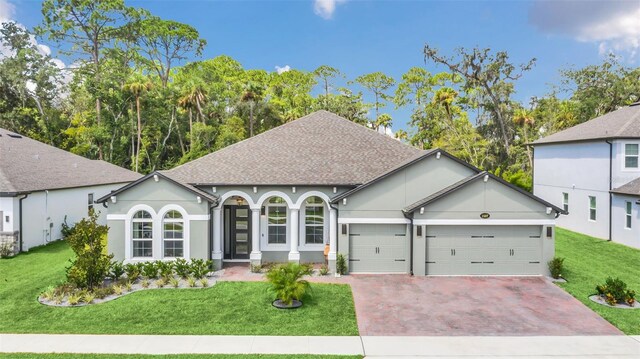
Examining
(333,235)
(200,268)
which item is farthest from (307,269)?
(200,268)

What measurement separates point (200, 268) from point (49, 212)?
11983 mm

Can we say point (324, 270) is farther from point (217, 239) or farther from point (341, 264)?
point (217, 239)

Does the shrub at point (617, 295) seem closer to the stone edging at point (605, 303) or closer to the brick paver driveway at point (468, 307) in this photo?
the stone edging at point (605, 303)

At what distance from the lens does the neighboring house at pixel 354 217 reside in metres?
14.5

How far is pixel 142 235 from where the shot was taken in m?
15.0

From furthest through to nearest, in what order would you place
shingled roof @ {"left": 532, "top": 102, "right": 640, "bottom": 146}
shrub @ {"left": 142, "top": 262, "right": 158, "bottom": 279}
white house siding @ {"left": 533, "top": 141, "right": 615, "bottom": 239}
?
1. white house siding @ {"left": 533, "top": 141, "right": 615, "bottom": 239}
2. shingled roof @ {"left": 532, "top": 102, "right": 640, "bottom": 146}
3. shrub @ {"left": 142, "top": 262, "right": 158, "bottom": 279}

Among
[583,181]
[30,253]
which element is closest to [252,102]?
[30,253]

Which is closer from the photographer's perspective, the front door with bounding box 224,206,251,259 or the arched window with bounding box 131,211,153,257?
the arched window with bounding box 131,211,153,257

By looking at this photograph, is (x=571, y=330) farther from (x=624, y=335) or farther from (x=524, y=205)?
(x=524, y=205)

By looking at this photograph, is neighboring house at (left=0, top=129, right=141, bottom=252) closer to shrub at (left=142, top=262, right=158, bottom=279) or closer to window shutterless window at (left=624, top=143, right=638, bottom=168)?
shrub at (left=142, top=262, right=158, bottom=279)

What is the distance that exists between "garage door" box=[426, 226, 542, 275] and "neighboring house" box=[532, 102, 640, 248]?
8665 mm

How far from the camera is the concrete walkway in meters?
8.71

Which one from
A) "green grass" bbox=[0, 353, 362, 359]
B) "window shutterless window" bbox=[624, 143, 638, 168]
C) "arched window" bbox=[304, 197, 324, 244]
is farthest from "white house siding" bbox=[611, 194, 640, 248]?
"green grass" bbox=[0, 353, 362, 359]

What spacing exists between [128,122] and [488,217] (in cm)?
3890
